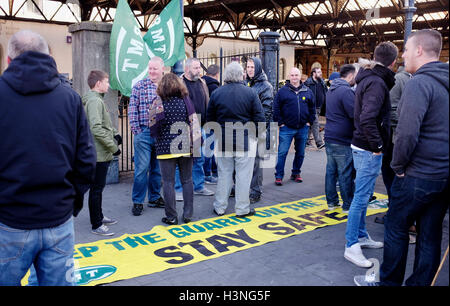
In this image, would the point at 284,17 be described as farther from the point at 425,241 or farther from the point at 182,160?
the point at 425,241

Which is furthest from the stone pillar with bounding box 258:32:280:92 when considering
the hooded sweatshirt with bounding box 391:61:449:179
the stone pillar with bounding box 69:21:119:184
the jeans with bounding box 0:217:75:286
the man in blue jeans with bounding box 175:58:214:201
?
the jeans with bounding box 0:217:75:286

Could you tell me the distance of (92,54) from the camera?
6.46m

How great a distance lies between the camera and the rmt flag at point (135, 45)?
20.8 ft

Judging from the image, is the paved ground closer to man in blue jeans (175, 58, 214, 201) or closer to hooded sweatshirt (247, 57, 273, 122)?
man in blue jeans (175, 58, 214, 201)

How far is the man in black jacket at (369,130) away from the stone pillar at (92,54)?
4.09 meters

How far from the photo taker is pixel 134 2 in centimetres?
1902

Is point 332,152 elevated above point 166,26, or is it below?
below

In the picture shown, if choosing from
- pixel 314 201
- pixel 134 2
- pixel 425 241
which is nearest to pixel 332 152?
pixel 314 201

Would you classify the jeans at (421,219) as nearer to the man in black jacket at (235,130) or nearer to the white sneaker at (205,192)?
the man in black jacket at (235,130)

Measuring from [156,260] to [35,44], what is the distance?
2.29 metres

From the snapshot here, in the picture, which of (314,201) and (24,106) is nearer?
(24,106)

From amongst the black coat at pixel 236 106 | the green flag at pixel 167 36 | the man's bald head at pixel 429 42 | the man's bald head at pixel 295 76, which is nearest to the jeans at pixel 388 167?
the black coat at pixel 236 106

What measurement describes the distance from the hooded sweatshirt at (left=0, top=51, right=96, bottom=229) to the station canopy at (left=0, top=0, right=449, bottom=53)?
14.9 meters

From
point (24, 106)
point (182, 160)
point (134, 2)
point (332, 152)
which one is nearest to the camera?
point (24, 106)
